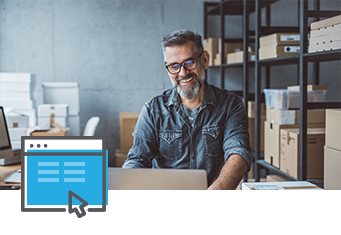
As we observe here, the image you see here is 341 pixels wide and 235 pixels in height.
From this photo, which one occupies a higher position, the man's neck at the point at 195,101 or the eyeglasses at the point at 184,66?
the eyeglasses at the point at 184,66

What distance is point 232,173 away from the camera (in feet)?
4.73

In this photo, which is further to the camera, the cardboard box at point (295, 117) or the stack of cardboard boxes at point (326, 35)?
the cardboard box at point (295, 117)

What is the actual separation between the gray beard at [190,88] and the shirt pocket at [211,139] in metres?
0.21

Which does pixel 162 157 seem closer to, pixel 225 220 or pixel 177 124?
pixel 177 124

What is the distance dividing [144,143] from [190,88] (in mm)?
395

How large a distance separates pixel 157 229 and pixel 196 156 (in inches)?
49.2

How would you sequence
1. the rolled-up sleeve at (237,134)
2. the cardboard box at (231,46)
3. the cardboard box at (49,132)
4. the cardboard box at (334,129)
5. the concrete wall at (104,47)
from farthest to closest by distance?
the concrete wall at (104,47) → the cardboard box at (231,46) → the cardboard box at (49,132) → the cardboard box at (334,129) → the rolled-up sleeve at (237,134)

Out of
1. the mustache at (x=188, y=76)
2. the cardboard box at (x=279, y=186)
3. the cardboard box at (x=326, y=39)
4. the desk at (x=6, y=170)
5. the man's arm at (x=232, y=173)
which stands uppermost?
the cardboard box at (x=326, y=39)

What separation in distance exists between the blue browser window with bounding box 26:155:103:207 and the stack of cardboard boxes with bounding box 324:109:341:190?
1.80 meters

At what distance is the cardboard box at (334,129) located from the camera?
6.42 feet

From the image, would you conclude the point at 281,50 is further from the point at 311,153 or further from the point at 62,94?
the point at 62,94

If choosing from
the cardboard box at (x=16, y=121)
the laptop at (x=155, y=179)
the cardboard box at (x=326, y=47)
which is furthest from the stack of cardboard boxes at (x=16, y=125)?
the laptop at (x=155, y=179)

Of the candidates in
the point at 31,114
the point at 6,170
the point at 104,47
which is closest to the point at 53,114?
the point at 31,114

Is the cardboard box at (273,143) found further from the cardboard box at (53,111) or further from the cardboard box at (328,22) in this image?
the cardboard box at (53,111)
